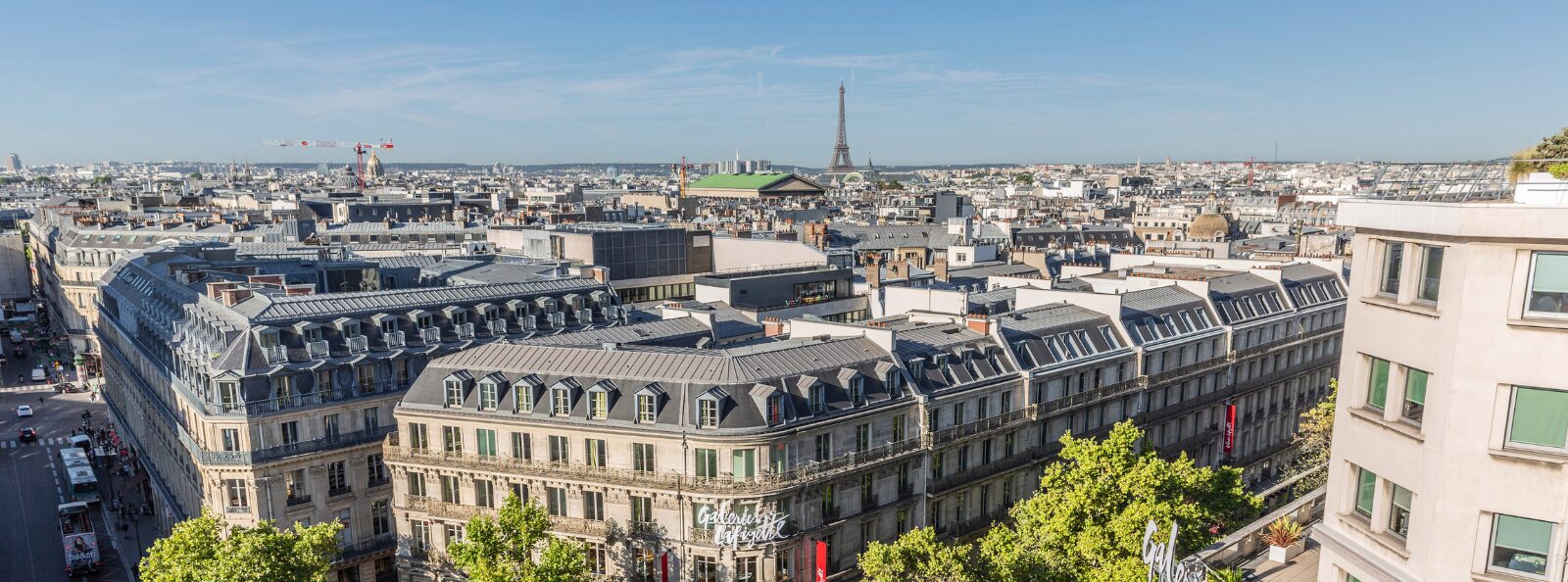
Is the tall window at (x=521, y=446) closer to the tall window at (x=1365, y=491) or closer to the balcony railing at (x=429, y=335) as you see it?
the balcony railing at (x=429, y=335)

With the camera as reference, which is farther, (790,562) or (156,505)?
(156,505)

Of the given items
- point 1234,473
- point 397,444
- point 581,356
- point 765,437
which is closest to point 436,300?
point 397,444

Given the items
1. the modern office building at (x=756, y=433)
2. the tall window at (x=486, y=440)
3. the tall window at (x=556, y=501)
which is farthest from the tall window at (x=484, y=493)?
the tall window at (x=556, y=501)

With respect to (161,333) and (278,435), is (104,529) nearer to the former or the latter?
(161,333)

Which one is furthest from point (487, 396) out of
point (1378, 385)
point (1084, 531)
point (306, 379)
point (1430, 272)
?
point (1430, 272)

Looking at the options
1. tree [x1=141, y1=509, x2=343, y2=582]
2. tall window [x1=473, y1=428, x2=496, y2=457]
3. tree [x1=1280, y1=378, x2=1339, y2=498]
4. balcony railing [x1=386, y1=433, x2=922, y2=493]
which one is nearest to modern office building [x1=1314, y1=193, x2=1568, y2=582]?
balcony railing [x1=386, y1=433, x2=922, y2=493]
